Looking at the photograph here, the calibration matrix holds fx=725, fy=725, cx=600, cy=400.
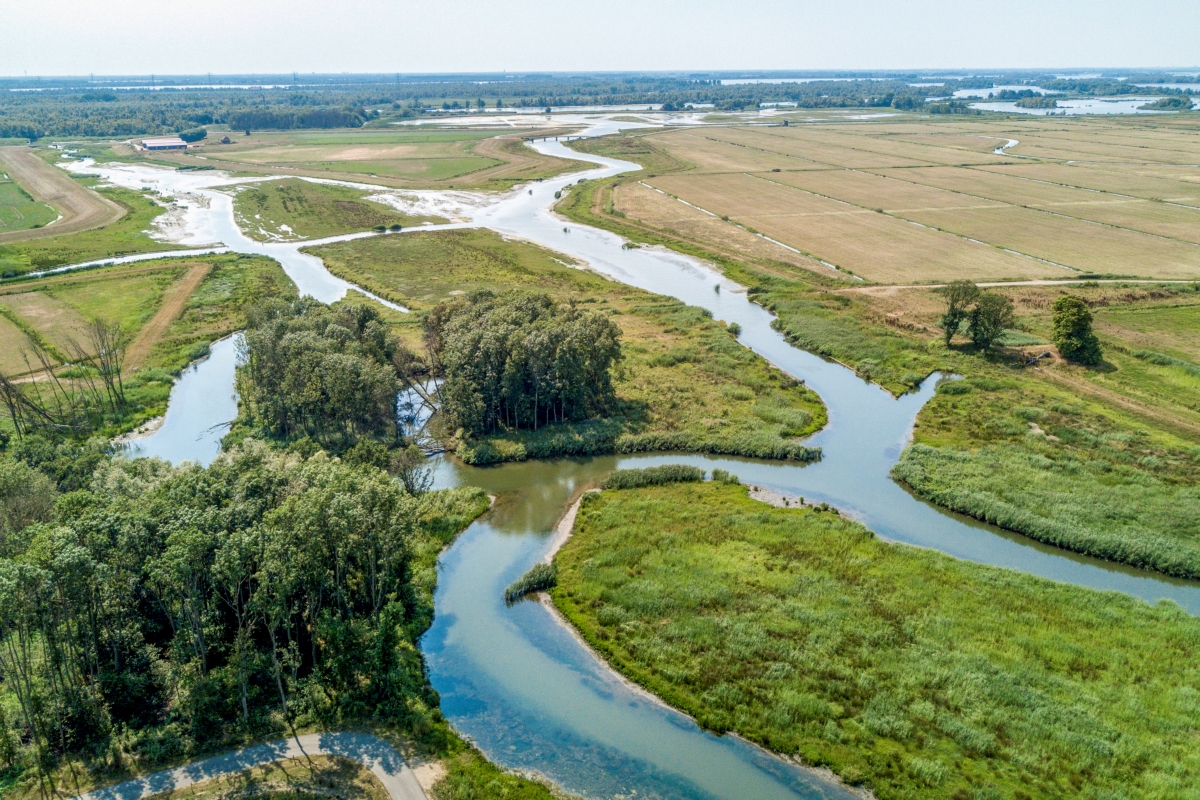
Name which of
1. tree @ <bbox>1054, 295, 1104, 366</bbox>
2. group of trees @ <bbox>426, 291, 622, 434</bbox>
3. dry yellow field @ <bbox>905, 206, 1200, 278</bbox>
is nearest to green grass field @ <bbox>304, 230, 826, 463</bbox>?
group of trees @ <bbox>426, 291, 622, 434</bbox>

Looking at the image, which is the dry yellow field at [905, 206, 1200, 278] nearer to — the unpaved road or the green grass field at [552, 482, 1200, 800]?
the green grass field at [552, 482, 1200, 800]

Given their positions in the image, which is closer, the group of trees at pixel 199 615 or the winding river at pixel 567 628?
the group of trees at pixel 199 615

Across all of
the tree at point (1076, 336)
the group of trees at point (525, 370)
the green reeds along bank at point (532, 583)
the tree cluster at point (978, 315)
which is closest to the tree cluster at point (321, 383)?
the group of trees at point (525, 370)

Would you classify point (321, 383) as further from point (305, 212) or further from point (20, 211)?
point (20, 211)

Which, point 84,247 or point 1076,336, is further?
point 84,247

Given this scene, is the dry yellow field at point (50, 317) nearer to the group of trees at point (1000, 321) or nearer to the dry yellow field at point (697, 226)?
the dry yellow field at point (697, 226)

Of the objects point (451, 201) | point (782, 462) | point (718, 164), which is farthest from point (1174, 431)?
point (718, 164)

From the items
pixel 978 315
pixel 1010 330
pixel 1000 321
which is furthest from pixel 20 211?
pixel 1010 330
